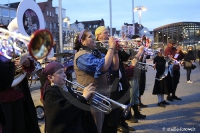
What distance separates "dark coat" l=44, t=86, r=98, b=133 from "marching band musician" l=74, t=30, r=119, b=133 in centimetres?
57

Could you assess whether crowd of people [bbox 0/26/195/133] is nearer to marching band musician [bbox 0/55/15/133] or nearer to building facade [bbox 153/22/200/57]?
marching band musician [bbox 0/55/15/133]

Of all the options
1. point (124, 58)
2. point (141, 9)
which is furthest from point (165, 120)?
point (141, 9)

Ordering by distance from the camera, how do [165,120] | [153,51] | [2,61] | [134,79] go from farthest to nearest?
[153,51]
[134,79]
[165,120]
[2,61]

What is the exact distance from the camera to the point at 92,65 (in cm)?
316

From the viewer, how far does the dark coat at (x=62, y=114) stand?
255 centimetres

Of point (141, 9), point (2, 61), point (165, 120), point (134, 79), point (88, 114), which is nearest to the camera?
point (2, 61)

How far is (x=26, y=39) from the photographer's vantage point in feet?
6.58

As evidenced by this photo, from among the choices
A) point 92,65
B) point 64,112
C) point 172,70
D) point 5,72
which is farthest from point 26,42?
point 172,70

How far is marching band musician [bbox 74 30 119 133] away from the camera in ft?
10.4

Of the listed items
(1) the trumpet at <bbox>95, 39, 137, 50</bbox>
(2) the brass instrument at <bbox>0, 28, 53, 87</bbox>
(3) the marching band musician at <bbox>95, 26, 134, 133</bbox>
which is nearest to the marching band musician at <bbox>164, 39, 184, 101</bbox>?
(1) the trumpet at <bbox>95, 39, 137, 50</bbox>

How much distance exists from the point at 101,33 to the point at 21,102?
1681 millimetres

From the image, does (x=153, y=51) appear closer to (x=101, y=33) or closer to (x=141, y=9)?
(x=101, y=33)

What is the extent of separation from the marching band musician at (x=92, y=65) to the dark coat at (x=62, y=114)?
572 mm

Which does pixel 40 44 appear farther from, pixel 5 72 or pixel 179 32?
pixel 179 32
